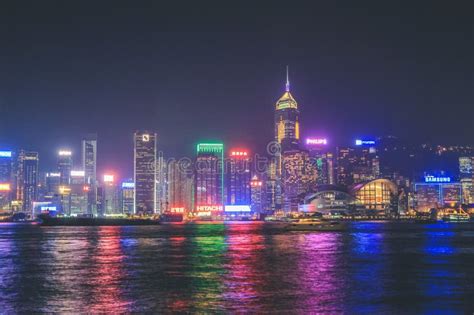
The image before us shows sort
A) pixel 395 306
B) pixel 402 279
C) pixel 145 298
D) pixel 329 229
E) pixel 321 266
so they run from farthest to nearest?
pixel 329 229
pixel 321 266
pixel 402 279
pixel 145 298
pixel 395 306

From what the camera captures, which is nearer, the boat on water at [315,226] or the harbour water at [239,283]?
the harbour water at [239,283]

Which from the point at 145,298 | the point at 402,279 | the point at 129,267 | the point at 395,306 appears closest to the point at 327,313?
the point at 395,306

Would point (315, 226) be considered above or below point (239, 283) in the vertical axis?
above

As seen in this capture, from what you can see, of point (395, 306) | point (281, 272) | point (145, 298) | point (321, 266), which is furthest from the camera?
point (321, 266)

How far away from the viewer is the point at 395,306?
94.2 feet

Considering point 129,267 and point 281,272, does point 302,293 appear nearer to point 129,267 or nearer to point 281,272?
point 281,272

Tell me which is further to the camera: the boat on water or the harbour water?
the boat on water

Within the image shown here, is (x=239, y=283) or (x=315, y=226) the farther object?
(x=315, y=226)

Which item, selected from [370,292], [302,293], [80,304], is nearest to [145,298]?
[80,304]

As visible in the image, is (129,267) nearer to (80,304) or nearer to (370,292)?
(80,304)

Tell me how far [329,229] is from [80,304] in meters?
122

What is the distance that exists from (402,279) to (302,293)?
10.6m

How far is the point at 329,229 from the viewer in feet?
481

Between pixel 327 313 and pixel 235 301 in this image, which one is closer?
pixel 327 313
